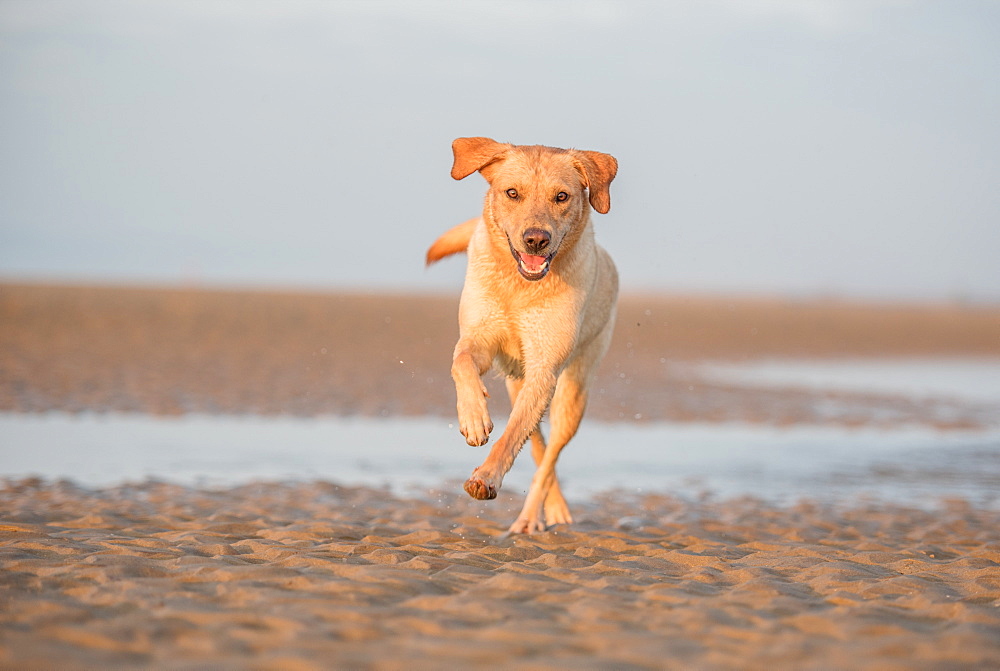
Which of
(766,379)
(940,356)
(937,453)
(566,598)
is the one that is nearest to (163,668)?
(566,598)

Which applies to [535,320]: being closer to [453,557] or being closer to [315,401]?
[453,557]

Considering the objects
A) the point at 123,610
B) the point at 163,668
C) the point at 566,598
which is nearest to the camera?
the point at 163,668

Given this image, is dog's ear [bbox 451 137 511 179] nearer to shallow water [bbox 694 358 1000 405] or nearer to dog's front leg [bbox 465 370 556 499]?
dog's front leg [bbox 465 370 556 499]

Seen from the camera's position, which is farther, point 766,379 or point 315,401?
point 766,379

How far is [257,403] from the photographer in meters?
11.3

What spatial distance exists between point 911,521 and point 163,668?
16.4 ft

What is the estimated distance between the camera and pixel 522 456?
9.08m

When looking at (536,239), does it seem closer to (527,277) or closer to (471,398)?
(527,277)

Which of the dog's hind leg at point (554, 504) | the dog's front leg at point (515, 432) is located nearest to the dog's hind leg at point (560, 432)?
Answer: the dog's hind leg at point (554, 504)

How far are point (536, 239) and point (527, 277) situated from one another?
0.76 feet

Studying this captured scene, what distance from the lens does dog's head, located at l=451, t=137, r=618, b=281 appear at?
523 centimetres

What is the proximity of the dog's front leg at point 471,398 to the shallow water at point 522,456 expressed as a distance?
2.12 meters

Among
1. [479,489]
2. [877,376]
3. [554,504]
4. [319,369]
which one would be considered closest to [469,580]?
[479,489]

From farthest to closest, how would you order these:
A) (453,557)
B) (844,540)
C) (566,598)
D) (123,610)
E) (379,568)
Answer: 1. (844,540)
2. (453,557)
3. (379,568)
4. (566,598)
5. (123,610)
